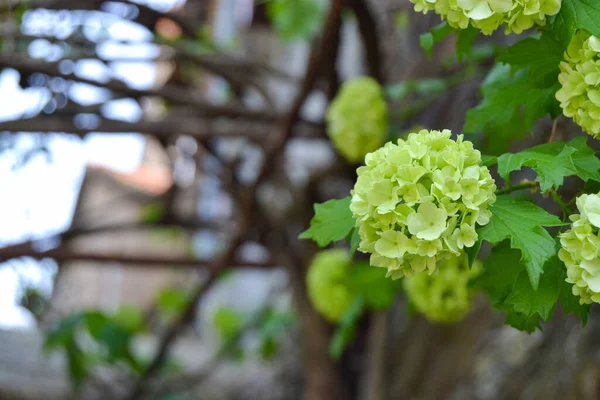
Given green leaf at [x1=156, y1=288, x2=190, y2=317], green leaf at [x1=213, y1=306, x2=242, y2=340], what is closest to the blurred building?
green leaf at [x1=156, y1=288, x2=190, y2=317]

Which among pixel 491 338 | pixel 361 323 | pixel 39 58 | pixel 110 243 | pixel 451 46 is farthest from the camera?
pixel 110 243

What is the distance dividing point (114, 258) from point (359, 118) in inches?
45.2

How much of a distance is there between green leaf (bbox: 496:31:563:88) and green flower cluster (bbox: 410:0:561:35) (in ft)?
0.20

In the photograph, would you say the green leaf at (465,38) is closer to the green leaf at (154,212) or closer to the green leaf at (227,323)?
the green leaf at (154,212)

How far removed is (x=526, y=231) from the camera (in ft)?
2.51

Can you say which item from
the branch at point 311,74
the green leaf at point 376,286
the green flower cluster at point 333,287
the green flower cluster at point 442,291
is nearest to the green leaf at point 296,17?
the branch at point 311,74

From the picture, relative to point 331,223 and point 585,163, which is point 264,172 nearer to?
point 331,223

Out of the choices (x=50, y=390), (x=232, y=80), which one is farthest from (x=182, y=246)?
(x=232, y=80)

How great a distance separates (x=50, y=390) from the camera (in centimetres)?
378

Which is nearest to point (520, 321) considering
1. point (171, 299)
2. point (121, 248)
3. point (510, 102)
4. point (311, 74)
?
point (510, 102)

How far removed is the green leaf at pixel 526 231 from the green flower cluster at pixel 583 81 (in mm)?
137

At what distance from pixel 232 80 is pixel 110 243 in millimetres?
6224

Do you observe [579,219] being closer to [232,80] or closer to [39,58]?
[39,58]

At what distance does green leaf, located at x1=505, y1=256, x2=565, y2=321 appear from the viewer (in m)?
0.80
